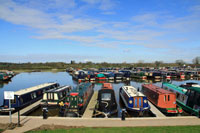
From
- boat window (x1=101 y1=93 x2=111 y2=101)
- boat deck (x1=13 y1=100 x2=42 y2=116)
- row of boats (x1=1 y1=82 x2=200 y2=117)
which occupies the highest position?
boat window (x1=101 y1=93 x2=111 y2=101)

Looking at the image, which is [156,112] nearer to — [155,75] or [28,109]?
[28,109]

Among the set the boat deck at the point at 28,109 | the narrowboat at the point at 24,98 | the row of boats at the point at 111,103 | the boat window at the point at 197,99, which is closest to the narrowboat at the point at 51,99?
the row of boats at the point at 111,103

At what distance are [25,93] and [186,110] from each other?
22410 millimetres

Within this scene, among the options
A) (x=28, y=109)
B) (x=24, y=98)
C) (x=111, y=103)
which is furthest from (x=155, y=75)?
(x=28, y=109)

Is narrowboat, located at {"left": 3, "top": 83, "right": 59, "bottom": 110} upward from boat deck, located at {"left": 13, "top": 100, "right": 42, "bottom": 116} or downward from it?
upward

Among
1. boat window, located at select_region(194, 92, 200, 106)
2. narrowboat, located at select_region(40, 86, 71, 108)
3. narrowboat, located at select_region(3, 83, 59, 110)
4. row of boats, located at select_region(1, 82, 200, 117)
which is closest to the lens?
boat window, located at select_region(194, 92, 200, 106)

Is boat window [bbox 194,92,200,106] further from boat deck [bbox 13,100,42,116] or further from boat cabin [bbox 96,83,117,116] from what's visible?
boat deck [bbox 13,100,42,116]

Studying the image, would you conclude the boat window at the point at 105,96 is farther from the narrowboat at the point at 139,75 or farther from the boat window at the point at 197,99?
the narrowboat at the point at 139,75

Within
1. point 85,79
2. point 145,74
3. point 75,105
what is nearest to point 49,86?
point 75,105

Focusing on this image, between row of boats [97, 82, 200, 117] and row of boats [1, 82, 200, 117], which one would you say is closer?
row of boats [1, 82, 200, 117]

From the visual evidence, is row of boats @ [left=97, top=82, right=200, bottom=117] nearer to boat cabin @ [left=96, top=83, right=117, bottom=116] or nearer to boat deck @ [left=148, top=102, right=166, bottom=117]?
boat cabin @ [left=96, top=83, right=117, bottom=116]

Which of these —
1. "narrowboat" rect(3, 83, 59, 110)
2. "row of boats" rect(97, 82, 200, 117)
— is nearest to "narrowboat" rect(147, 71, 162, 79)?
"row of boats" rect(97, 82, 200, 117)

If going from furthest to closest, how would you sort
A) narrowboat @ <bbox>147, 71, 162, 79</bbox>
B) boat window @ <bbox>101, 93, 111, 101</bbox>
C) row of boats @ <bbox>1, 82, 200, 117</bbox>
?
narrowboat @ <bbox>147, 71, 162, 79</bbox> → boat window @ <bbox>101, 93, 111, 101</bbox> → row of boats @ <bbox>1, 82, 200, 117</bbox>

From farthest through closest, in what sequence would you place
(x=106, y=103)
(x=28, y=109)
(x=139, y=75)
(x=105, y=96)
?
(x=139, y=75) < (x=28, y=109) < (x=105, y=96) < (x=106, y=103)
